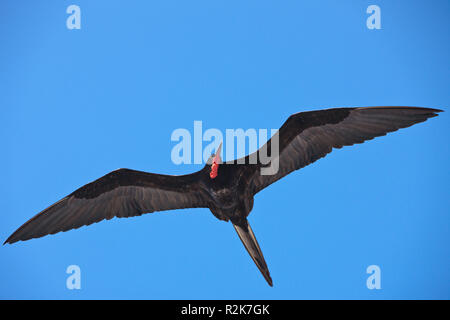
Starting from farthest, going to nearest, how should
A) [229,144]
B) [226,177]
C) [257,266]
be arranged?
1. [229,144]
2. [226,177]
3. [257,266]

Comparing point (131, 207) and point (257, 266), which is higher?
point (131, 207)

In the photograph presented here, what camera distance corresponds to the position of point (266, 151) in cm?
585

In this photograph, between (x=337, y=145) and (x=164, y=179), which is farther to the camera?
(x=164, y=179)

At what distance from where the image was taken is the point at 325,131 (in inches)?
224

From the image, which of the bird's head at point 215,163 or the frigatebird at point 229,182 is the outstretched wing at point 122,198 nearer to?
the frigatebird at point 229,182

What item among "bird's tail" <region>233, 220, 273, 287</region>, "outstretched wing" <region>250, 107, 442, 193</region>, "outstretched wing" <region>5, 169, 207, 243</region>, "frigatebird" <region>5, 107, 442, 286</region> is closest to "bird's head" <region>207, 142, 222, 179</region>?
"frigatebird" <region>5, 107, 442, 286</region>

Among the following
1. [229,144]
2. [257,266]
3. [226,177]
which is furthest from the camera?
[229,144]

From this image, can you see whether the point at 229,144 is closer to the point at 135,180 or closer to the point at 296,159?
the point at 296,159

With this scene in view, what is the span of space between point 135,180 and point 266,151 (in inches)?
79.5

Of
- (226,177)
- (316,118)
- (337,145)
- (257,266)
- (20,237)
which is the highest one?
(316,118)

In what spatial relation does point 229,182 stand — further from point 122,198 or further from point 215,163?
point 122,198

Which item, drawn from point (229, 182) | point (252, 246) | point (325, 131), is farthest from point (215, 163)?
point (325, 131)

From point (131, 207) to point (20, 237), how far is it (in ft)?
5.08

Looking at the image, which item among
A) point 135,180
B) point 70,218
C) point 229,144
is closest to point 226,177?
point 229,144
